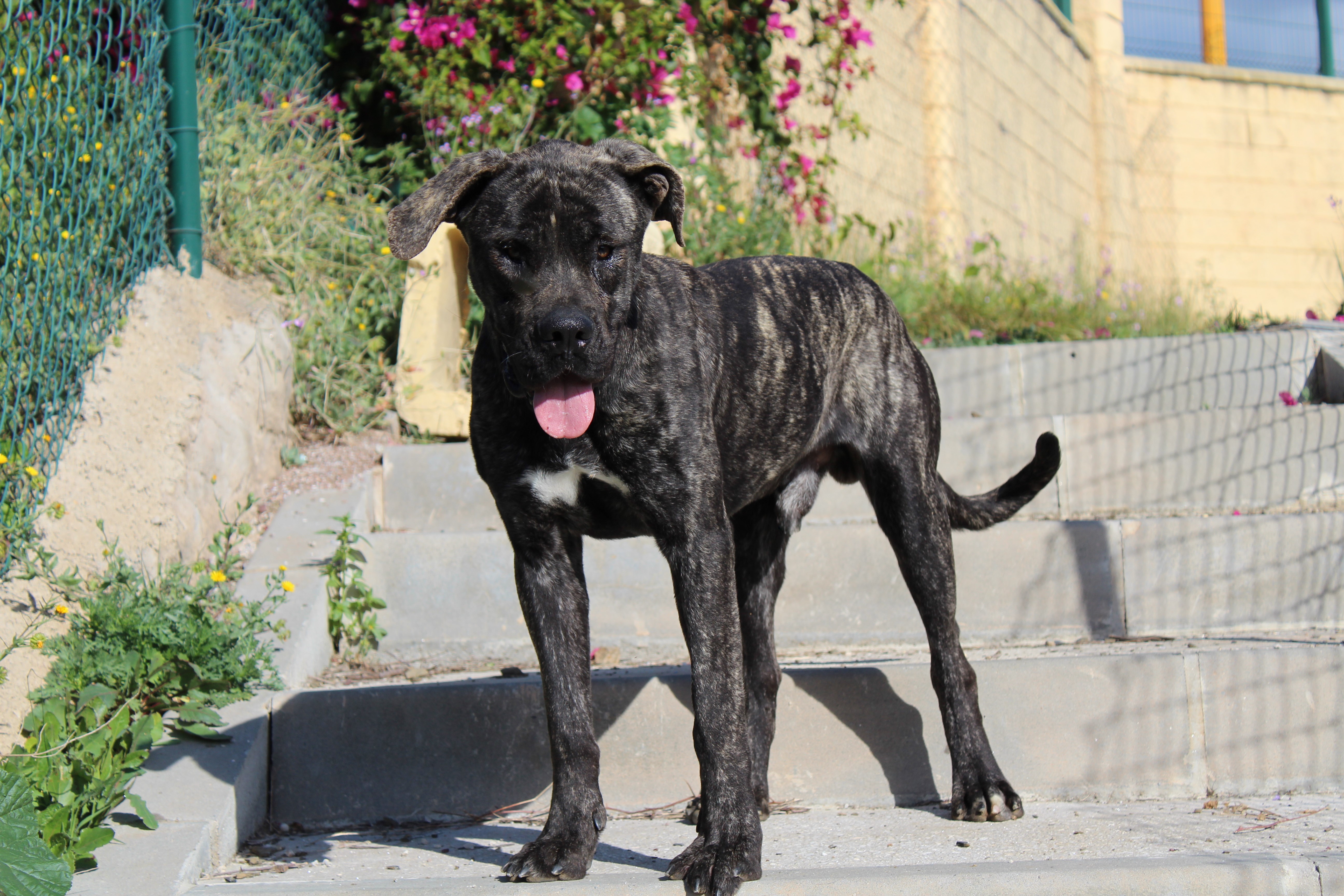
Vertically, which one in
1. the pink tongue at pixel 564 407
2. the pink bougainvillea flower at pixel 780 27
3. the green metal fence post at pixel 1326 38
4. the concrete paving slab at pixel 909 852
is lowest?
the concrete paving slab at pixel 909 852

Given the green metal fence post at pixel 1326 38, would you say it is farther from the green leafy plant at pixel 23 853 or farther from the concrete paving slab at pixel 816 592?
the green leafy plant at pixel 23 853

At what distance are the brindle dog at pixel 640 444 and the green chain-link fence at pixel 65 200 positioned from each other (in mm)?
1699

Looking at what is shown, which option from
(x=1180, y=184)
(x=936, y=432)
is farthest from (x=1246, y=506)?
(x=1180, y=184)

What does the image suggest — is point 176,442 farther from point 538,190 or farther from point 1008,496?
point 1008,496

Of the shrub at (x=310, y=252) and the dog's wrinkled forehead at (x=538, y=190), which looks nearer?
the dog's wrinkled forehead at (x=538, y=190)

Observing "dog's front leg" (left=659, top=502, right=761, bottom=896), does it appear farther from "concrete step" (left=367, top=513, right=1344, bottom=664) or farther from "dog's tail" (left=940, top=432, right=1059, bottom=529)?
"concrete step" (left=367, top=513, right=1344, bottom=664)

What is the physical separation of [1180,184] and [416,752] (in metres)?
13.1

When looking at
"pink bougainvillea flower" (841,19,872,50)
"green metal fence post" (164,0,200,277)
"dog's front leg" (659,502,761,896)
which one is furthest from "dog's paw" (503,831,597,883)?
"pink bougainvillea flower" (841,19,872,50)

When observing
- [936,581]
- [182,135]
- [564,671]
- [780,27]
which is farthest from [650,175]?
[780,27]

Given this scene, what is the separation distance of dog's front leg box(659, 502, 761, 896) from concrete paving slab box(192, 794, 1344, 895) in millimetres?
93

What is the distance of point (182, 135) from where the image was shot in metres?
4.36

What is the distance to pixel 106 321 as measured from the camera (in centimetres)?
392

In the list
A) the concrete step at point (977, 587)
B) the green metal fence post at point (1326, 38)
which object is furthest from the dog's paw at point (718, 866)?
the green metal fence post at point (1326, 38)

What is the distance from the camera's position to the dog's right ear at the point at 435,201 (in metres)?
2.35
